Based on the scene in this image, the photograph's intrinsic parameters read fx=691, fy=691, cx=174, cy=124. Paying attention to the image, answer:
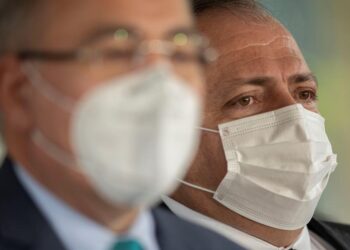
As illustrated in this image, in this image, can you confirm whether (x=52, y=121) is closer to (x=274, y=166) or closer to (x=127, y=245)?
(x=127, y=245)

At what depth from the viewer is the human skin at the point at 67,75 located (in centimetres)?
98

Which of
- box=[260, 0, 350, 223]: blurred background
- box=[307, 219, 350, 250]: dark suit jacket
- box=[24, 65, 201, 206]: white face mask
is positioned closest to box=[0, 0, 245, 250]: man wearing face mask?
box=[24, 65, 201, 206]: white face mask

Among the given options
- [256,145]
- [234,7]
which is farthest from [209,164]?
[234,7]

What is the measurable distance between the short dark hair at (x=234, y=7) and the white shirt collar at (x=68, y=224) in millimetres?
1023

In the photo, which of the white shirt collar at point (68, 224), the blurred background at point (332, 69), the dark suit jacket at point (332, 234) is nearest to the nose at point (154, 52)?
the white shirt collar at point (68, 224)

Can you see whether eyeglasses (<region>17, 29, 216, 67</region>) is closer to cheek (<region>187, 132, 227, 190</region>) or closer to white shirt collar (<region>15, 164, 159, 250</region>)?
white shirt collar (<region>15, 164, 159, 250</region>)

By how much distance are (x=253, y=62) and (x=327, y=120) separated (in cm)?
92

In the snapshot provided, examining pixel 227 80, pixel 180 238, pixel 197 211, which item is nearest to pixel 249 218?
pixel 197 211

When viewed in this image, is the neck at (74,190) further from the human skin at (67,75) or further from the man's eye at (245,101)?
the man's eye at (245,101)

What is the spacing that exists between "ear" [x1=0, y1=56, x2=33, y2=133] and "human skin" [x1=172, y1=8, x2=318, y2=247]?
0.85 meters

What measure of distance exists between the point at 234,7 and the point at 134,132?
Answer: 44.7 inches

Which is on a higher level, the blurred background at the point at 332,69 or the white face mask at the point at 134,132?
the white face mask at the point at 134,132

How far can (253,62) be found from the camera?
1.87 metres

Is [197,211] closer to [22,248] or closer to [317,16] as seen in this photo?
[22,248]
